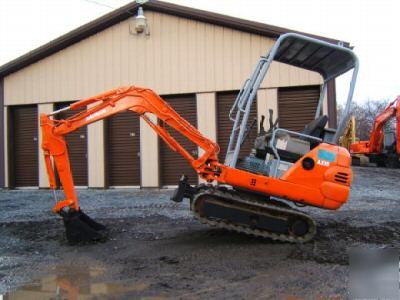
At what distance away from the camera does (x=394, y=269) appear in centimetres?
498

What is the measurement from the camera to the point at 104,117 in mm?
6840

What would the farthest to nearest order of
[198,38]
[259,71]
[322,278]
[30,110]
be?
[30,110]
[198,38]
[259,71]
[322,278]

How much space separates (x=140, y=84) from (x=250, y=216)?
379 inches

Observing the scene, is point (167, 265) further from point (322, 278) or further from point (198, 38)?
point (198, 38)

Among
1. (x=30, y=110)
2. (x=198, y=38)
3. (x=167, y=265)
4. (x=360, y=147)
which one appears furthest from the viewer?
(x=360, y=147)

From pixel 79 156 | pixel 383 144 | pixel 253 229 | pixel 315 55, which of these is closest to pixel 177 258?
pixel 253 229

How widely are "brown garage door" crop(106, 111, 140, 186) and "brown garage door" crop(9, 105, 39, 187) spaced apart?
2.95 metres

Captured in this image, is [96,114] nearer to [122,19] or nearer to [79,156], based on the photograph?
[79,156]

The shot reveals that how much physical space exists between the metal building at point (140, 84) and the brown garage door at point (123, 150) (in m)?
0.03

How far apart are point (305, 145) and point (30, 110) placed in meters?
12.5

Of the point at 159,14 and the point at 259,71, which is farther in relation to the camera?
the point at 159,14

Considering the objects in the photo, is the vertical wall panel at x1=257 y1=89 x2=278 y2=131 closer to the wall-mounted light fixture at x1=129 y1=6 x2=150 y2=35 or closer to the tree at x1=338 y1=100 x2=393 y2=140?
the wall-mounted light fixture at x1=129 y1=6 x2=150 y2=35

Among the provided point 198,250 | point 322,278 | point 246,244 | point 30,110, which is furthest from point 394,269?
point 30,110

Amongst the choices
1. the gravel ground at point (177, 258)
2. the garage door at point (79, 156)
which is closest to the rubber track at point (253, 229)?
the gravel ground at point (177, 258)
